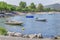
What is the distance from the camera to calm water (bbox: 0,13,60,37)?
415 centimetres

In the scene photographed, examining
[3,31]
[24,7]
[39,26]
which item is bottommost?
[3,31]

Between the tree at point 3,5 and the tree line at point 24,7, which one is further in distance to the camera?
the tree at point 3,5

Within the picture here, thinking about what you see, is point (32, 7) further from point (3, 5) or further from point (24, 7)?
point (3, 5)

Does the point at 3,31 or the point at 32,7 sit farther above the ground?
the point at 32,7

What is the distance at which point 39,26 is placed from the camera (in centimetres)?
444

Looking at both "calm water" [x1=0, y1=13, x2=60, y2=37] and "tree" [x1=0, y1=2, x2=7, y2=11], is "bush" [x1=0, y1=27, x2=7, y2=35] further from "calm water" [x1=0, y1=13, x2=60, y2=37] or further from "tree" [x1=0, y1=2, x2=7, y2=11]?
"tree" [x1=0, y1=2, x2=7, y2=11]

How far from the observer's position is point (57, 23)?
13.8 ft

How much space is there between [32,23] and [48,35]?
0.49 meters

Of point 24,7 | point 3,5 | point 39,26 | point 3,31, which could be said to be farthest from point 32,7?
point 3,31

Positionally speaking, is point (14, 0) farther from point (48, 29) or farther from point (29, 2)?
point (48, 29)

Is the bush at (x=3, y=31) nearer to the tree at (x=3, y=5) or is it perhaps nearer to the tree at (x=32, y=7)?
the tree at (x=3, y=5)

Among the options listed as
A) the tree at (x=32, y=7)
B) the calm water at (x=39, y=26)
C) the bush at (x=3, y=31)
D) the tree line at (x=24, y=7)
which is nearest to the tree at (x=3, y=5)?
the tree line at (x=24, y=7)

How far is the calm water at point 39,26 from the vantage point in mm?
4152

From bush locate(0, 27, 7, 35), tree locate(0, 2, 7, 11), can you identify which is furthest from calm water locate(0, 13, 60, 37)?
tree locate(0, 2, 7, 11)
